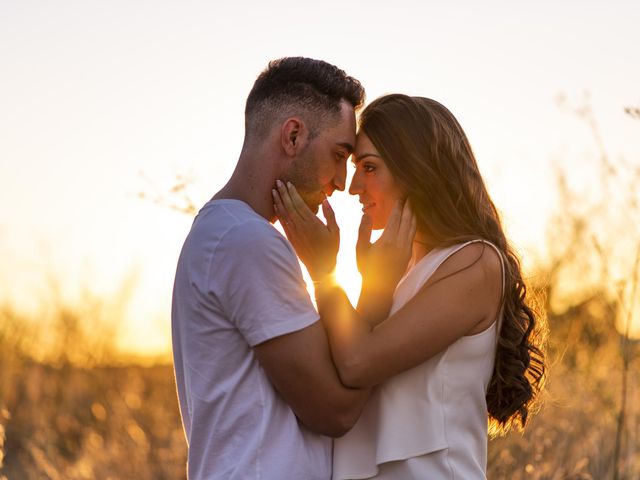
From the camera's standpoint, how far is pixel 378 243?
3.23 m

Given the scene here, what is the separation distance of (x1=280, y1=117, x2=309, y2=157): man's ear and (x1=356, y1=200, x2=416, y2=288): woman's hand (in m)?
0.37

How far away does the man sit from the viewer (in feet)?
9.17

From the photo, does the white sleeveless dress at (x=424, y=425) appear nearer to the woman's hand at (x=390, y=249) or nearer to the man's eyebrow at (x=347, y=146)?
the woman's hand at (x=390, y=249)

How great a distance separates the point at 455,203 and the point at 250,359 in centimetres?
93

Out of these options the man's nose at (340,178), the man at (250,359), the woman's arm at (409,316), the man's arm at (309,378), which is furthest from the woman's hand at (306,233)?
the man's arm at (309,378)

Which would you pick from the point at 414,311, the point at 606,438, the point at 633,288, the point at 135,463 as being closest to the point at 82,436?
the point at 135,463

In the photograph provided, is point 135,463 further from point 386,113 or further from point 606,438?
point 386,113

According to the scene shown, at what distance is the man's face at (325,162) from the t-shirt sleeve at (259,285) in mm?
399

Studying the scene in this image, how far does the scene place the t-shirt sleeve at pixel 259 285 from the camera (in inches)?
110

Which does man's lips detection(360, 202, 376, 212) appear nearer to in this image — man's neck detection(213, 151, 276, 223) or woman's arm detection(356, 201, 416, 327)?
woman's arm detection(356, 201, 416, 327)

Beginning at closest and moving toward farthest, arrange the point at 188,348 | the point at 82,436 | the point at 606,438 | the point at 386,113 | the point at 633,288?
1. the point at 188,348
2. the point at 386,113
3. the point at 633,288
4. the point at 606,438
5. the point at 82,436

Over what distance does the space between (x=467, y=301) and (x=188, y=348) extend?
0.85 meters

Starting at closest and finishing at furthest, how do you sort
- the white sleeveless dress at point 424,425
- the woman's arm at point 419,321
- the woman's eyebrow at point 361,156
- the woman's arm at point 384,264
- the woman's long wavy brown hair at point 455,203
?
1. the woman's arm at point 419,321
2. the white sleeveless dress at point 424,425
3. the woman's arm at point 384,264
4. the woman's long wavy brown hair at point 455,203
5. the woman's eyebrow at point 361,156

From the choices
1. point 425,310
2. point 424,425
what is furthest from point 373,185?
point 424,425
